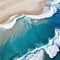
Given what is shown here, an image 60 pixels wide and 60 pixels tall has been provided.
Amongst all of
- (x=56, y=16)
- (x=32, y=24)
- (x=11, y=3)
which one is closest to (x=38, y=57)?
(x=32, y=24)

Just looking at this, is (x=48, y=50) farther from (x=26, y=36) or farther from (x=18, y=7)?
(x=18, y=7)

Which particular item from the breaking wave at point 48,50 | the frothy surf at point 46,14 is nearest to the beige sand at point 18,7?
the frothy surf at point 46,14

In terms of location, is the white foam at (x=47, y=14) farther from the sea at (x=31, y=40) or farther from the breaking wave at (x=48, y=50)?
the breaking wave at (x=48, y=50)

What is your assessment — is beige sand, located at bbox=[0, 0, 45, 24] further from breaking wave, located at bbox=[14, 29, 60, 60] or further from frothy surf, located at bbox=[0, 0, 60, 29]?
breaking wave, located at bbox=[14, 29, 60, 60]

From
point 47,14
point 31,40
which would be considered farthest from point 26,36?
point 47,14

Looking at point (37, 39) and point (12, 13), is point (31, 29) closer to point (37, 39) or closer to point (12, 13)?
point (37, 39)

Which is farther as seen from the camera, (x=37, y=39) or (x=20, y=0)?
(x=20, y=0)
